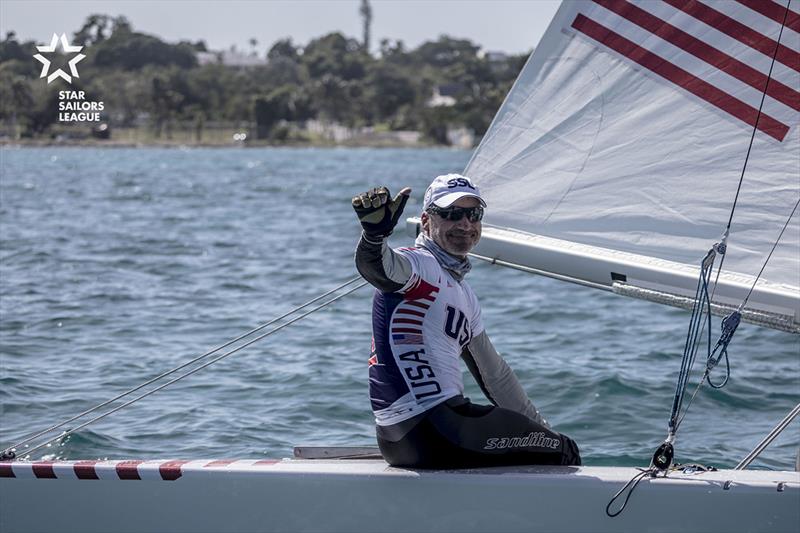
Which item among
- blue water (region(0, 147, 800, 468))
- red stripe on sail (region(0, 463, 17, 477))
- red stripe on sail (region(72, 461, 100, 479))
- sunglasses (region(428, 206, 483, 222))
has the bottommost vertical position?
blue water (region(0, 147, 800, 468))

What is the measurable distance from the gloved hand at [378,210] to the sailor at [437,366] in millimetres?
252

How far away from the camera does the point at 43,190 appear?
29.7m

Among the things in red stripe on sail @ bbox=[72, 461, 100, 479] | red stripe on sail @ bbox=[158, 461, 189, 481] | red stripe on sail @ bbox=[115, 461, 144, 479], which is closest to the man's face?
red stripe on sail @ bbox=[158, 461, 189, 481]

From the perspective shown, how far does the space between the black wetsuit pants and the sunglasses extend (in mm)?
513

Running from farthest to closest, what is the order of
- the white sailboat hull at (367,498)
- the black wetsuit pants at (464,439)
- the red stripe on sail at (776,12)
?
the red stripe on sail at (776,12)
the black wetsuit pants at (464,439)
the white sailboat hull at (367,498)

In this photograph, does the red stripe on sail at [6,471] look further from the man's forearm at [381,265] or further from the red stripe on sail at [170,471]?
the man's forearm at [381,265]

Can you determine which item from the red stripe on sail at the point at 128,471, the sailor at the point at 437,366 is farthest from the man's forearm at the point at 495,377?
the red stripe on sail at the point at 128,471

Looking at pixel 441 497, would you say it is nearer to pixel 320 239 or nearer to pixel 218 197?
pixel 320 239

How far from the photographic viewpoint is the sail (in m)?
3.81

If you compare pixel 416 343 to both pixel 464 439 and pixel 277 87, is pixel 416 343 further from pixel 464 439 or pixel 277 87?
pixel 277 87

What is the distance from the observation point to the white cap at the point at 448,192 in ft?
10.8

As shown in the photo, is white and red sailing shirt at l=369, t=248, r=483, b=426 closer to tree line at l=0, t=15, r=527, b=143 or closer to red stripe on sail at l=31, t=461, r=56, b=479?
red stripe on sail at l=31, t=461, r=56, b=479

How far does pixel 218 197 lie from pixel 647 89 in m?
24.9

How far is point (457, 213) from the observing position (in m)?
3.32
